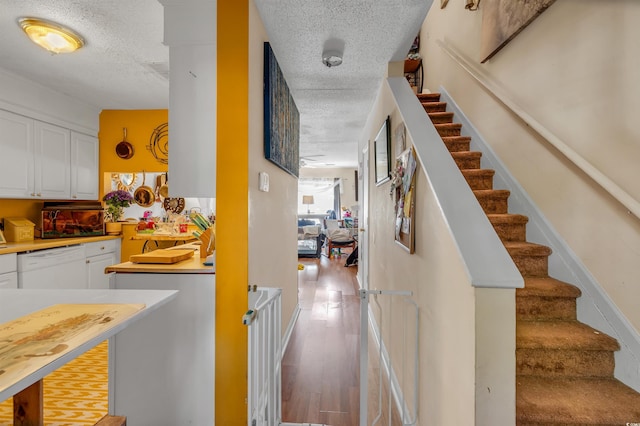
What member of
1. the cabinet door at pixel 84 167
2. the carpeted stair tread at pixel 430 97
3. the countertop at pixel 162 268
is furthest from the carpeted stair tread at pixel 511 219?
the cabinet door at pixel 84 167

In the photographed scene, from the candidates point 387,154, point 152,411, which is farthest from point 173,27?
point 152,411

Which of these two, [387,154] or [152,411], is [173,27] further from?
[152,411]

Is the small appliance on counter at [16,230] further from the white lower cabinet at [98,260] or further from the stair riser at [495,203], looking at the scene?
the stair riser at [495,203]

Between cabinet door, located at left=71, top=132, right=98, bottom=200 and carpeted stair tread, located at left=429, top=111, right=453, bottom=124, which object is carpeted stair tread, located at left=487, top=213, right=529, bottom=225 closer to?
carpeted stair tread, located at left=429, top=111, right=453, bottom=124

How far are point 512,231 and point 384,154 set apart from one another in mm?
1129

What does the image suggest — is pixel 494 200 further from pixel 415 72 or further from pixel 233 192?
pixel 415 72

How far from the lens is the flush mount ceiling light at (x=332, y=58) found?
2.24 m

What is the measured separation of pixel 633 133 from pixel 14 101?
4780 mm

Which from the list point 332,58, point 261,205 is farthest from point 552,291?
point 332,58

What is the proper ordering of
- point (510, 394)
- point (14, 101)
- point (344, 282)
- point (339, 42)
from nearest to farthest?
point (510, 394)
point (339, 42)
point (14, 101)
point (344, 282)

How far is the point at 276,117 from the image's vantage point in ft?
6.98

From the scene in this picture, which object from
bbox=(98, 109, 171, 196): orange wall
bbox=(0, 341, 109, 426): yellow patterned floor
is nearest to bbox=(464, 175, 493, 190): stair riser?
bbox=(0, 341, 109, 426): yellow patterned floor

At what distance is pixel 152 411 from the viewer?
5.43 feet

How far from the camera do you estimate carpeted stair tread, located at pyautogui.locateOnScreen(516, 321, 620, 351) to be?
1.28 meters
